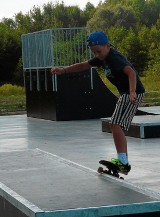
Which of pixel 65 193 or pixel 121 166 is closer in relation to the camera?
pixel 65 193

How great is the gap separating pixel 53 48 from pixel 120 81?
10.2m

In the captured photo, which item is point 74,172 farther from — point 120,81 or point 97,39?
point 97,39

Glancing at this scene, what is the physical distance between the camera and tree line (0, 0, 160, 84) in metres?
54.7

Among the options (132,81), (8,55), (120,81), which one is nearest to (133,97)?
(132,81)

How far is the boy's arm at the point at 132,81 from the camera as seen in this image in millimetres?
7633

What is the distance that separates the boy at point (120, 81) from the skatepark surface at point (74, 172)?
407 mm

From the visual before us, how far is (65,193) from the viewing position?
20.1 ft

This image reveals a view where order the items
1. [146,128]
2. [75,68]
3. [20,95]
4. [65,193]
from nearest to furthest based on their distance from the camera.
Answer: [65,193], [75,68], [146,128], [20,95]

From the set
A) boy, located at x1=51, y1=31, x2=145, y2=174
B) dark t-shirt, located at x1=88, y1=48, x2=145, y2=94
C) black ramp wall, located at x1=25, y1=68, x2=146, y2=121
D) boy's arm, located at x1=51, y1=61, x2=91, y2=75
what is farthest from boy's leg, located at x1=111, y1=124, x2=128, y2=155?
black ramp wall, located at x1=25, y1=68, x2=146, y2=121

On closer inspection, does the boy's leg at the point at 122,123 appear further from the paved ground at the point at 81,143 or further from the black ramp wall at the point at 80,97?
the black ramp wall at the point at 80,97

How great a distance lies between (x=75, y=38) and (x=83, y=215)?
13255mm

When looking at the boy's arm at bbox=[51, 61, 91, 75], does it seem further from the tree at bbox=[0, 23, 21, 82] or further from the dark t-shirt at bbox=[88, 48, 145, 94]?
the tree at bbox=[0, 23, 21, 82]

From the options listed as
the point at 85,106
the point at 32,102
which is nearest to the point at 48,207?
the point at 85,106

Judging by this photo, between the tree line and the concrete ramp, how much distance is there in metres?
12.1
